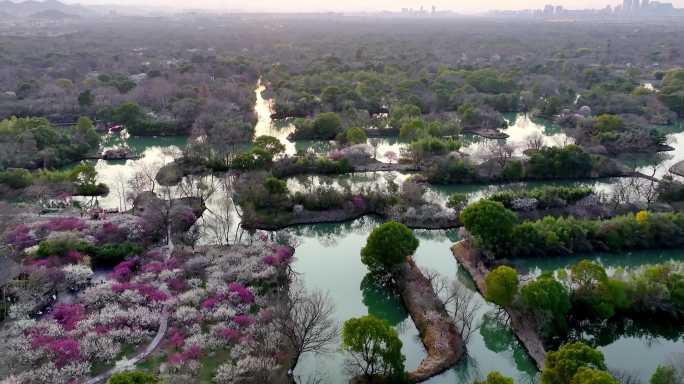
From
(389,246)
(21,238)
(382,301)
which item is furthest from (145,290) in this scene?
(389,246)

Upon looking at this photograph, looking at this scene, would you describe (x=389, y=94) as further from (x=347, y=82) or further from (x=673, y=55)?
(x=673, y=55)

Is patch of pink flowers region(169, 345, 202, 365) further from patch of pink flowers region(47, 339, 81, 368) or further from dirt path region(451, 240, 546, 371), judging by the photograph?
dirt path region(451, 240, 546, 371)

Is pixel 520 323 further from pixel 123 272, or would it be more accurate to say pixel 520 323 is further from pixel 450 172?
pixel 123 272

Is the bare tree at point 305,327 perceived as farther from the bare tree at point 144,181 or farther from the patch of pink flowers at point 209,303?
the bare tree at point 144,181

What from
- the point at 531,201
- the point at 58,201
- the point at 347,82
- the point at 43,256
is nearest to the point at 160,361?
the point at 43,256

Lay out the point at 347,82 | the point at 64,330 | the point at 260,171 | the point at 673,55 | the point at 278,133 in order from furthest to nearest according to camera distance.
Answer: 1. the point at 673,55
2. the point at 347,82
3. the point at 278,133
4. the point at 260,171
5. the point at 64,330

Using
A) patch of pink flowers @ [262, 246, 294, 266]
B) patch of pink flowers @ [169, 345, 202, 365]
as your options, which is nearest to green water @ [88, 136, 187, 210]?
patch of pink flowers @ [262, 246, 294, 266]
